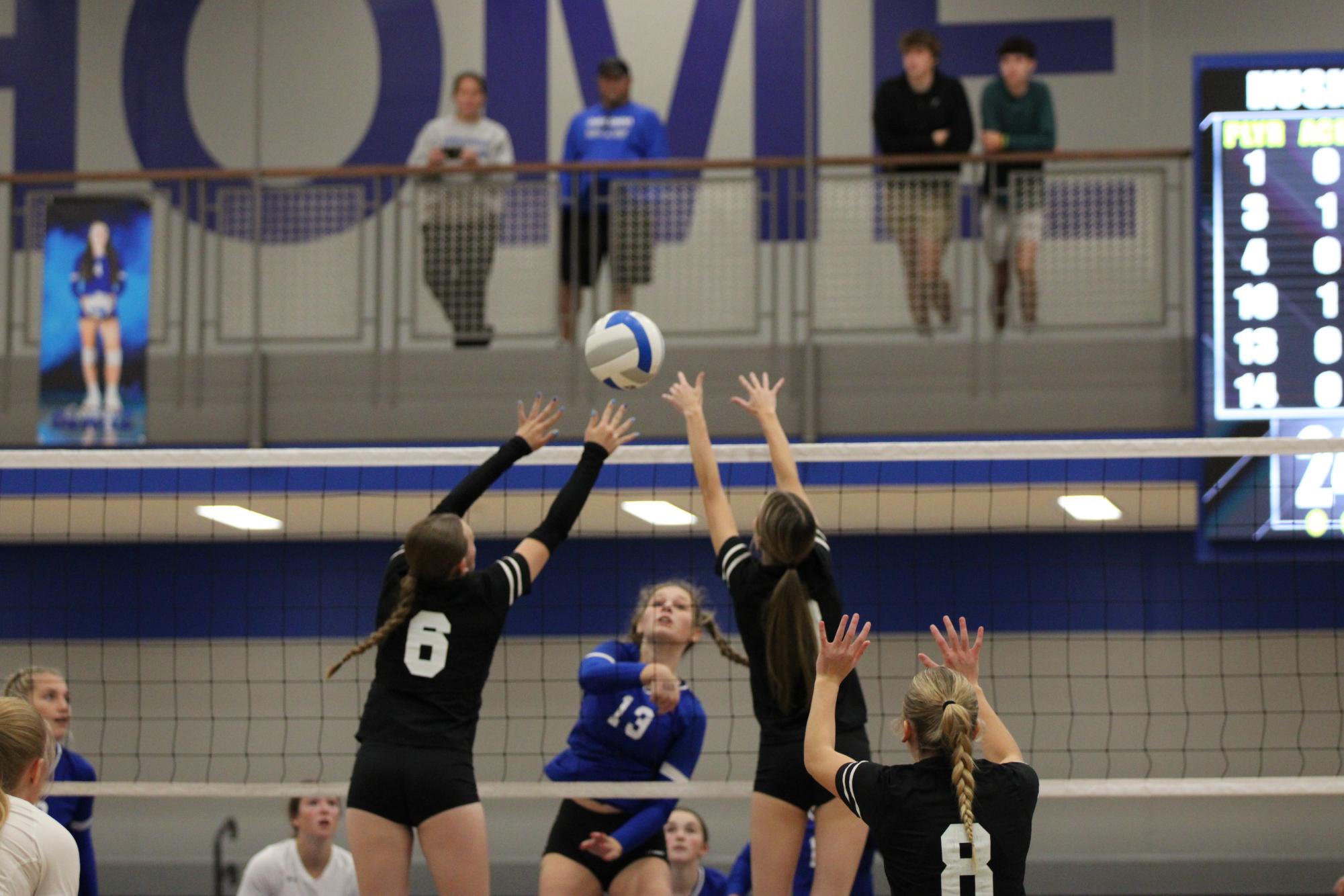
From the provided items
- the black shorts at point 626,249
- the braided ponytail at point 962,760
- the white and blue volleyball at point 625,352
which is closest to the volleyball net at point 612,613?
the black shorts at point 626,249

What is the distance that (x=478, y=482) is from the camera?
190 inches

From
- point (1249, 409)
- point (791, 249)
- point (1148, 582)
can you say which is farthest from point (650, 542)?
point (1249, 409)

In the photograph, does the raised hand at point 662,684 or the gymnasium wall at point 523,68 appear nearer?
the raised hand at point 662,684

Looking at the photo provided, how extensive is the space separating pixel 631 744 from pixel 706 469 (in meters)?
1.14

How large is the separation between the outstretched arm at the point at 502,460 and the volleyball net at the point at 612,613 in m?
3.94

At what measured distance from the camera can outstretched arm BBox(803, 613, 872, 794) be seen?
3.76 m

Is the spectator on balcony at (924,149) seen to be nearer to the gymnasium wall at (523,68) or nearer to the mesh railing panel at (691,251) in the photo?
the mesh railing panel at (691,251)

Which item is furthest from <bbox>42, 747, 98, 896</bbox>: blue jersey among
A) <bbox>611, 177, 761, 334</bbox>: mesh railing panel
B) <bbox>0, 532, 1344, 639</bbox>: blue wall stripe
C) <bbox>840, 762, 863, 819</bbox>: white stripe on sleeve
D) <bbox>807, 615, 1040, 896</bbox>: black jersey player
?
<bbox>611, 177, 761, 334</bbox>: mesh railing panel

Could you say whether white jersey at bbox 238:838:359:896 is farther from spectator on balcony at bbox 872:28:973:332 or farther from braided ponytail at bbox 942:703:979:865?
braided ponytail at bbox 942:703:979:865

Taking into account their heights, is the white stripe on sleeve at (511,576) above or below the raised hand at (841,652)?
above

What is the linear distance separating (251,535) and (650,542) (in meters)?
2.80

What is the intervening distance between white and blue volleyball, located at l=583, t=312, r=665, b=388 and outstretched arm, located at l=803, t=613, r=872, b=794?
73.3 inches

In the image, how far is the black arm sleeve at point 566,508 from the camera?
15.6 ft

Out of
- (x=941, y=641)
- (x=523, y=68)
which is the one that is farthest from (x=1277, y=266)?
(x=523, y=68)
